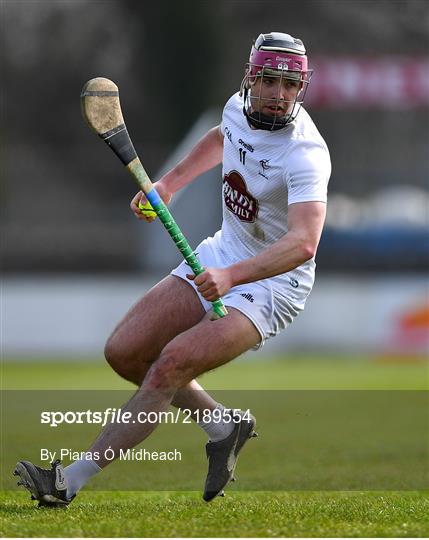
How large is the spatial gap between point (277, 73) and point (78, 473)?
2102mm

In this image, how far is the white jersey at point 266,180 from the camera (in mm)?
5945

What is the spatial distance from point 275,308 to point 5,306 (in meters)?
11.4

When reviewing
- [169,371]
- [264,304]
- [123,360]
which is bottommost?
[123,360]

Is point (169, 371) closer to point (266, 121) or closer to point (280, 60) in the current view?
point (266, 121)

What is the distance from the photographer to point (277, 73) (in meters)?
6.08

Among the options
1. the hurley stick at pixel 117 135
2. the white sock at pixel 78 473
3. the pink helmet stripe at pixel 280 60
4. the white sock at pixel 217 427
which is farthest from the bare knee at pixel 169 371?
the pink helmet stripe at pixel 280 60

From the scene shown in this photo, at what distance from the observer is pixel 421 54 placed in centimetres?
4000

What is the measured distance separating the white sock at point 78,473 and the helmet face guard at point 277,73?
1.81m

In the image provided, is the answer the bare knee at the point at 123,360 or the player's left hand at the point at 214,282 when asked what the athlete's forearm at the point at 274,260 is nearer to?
the player's left hand at the point at 214,282

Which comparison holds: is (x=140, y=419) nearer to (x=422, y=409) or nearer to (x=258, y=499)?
(x=258, y=499)

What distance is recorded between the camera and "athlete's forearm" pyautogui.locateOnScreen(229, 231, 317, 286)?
18.9 feet

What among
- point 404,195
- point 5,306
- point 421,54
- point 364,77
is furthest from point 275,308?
point 421,54

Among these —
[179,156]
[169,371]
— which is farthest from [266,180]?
[179,156]

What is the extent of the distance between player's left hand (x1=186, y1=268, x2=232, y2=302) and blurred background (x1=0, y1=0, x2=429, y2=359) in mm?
11868
